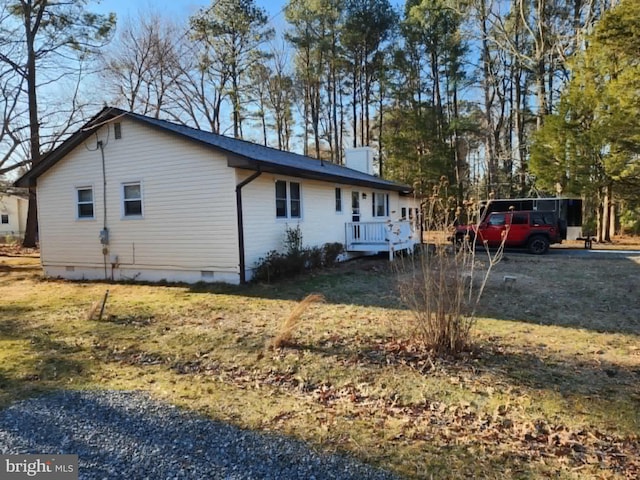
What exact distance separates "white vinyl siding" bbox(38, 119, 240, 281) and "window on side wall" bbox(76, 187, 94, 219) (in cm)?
18

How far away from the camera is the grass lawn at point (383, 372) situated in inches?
108

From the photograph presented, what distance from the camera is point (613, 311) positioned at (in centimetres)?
652

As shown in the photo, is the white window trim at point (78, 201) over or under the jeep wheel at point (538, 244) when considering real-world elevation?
over

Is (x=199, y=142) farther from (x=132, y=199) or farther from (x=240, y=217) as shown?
(x=132, y=199)

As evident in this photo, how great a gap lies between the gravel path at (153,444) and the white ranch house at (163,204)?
6.04m

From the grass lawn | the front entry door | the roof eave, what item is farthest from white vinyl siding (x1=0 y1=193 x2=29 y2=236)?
the grass lawn

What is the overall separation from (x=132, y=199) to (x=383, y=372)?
9.02 meters

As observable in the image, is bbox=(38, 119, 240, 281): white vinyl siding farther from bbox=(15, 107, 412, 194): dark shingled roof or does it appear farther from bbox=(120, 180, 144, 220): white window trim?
bbox=(15, 107, 412, 194): dark shingled roof

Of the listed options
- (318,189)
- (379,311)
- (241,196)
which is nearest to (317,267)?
(318,189)

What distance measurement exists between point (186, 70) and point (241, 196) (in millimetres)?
19331

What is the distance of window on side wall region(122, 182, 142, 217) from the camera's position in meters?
10.6

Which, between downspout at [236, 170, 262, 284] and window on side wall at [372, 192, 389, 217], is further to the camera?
window on side wall at [372, 192, 389, 217]

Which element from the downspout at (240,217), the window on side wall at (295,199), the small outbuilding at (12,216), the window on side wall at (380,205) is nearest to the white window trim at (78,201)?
the downspout at (240,217)

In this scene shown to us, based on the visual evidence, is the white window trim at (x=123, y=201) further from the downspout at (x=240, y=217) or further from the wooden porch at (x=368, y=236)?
the wooden porch at (x=368, y=236)
